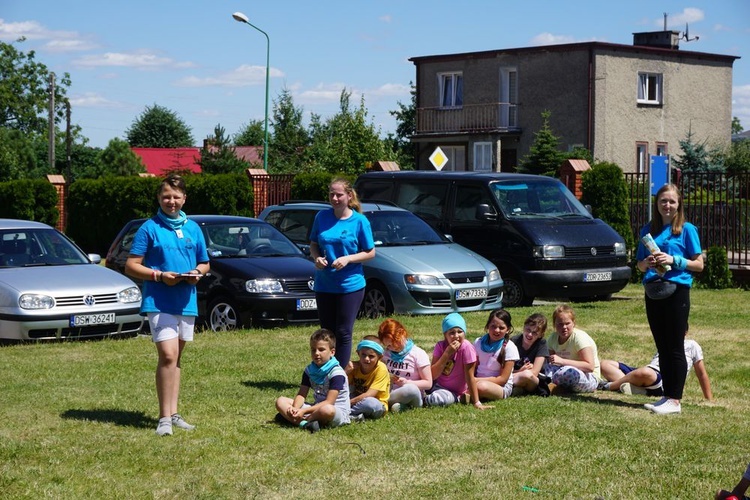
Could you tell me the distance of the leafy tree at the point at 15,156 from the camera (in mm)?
72125

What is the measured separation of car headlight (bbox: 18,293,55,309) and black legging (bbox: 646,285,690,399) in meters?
7.25

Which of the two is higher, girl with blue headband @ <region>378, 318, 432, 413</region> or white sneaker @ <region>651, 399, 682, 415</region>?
girl with blue headband @ <region>378, 318, 432, 413</region>

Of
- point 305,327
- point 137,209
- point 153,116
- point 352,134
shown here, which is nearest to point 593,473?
point 305,327

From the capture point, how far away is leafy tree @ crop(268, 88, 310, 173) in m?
50.6

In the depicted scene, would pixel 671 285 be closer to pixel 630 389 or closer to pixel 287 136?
pixel 630 389

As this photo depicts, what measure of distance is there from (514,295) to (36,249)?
7.09 meters

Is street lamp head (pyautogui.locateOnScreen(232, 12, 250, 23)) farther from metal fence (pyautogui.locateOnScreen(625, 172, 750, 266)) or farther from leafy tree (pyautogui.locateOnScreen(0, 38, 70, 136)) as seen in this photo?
leafy tree (pyautogui.locateOnScreen(0, 38, 70, 136))

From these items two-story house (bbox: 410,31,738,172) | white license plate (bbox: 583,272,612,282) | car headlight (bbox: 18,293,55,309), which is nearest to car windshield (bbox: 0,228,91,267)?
car headlight (bbox: 18,293,55,309)

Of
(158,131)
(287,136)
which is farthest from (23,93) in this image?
(287,136)

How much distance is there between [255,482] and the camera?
664 cm

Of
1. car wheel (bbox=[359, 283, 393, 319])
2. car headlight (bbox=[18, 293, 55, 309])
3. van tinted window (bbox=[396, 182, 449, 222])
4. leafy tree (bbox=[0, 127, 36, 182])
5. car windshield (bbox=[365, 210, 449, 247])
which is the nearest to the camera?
car headlight (bbox=[18, 293, 55, 309])

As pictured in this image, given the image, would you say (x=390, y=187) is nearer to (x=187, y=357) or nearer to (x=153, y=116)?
(x=187, y=357)

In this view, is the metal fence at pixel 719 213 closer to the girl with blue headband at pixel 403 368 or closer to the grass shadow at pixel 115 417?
the girl with blue headband at pixel 403 368

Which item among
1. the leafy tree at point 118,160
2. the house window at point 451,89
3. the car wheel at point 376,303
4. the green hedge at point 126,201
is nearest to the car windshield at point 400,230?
the car wheel at point 376,303
